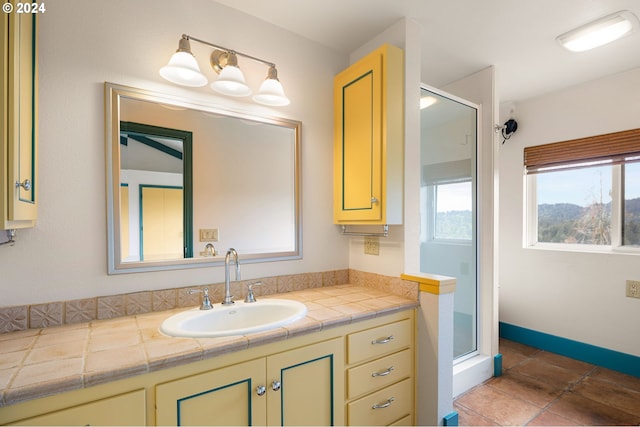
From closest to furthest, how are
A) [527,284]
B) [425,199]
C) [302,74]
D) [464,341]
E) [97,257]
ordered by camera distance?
[97,257]
[302,74]
[425,199]
[464,341]
[527,284]

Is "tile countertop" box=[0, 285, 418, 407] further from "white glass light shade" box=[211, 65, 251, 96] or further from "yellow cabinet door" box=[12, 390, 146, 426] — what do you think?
"white glass light shade" box=[211, 65, 251, 96]

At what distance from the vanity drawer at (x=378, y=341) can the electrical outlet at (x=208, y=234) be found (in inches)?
32.7

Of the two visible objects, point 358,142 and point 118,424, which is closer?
point 118,424

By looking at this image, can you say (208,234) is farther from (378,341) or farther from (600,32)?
(600,32)

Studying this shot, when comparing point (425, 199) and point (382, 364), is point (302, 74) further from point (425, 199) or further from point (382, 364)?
point (382, 364)

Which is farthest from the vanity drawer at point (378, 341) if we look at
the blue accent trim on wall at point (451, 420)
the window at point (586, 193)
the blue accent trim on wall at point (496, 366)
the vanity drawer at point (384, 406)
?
the window at point (586, 193)

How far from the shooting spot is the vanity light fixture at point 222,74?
4.59ft

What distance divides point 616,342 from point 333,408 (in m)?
2.51

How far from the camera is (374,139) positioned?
174cm

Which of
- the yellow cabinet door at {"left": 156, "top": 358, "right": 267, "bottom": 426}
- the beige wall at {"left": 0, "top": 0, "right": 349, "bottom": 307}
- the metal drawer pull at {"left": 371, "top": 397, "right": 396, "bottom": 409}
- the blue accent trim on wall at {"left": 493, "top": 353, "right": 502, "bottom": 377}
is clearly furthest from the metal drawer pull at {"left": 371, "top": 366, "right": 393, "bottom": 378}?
the blue accent trim on wall at {"left": 493, "top": 353, "right": 502, "bottom": 377}

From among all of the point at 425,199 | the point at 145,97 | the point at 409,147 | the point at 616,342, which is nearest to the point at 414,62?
the point at 409,147

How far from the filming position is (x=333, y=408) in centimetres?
136

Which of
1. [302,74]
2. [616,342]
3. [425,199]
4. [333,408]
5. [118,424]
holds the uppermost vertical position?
[302,74]

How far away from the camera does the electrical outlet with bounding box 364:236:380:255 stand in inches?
76.5
